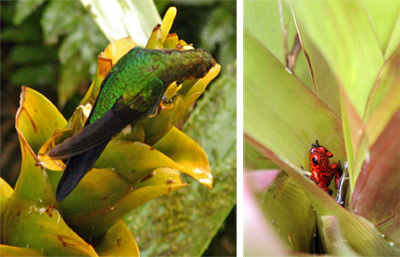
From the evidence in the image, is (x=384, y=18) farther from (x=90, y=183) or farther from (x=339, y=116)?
(x=90, y=183)

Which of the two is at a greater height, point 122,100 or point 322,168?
point 122,100

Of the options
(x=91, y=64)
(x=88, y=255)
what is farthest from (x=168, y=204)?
(x=91, y=64)

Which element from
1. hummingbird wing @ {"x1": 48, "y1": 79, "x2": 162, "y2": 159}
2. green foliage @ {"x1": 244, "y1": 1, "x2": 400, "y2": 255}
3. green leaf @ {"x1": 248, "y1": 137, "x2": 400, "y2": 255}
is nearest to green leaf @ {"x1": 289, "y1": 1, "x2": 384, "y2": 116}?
green foliage @ {"x1": 244, "y1": 1, "x2": 400, "y2": 255}

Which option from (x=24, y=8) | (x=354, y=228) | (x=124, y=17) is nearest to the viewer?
(x=354, y=228)

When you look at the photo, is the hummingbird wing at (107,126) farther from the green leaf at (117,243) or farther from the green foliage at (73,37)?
the green foliage at (73,37)

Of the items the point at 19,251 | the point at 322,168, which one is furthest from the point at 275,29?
the point at 19,251

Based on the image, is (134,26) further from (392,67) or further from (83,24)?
(392,67)

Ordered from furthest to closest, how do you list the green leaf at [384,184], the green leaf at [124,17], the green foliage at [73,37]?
the green foliage at [73,37] → the green leaf at [124,17] → the green leaf at [384,184]

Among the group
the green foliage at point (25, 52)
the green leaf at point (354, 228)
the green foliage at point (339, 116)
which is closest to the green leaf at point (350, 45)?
the green foliage at point (339, 116)
